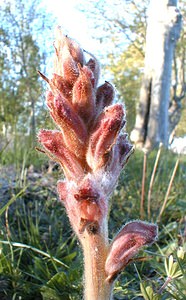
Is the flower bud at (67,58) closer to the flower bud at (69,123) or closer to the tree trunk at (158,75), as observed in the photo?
the flower bud at (69,123)

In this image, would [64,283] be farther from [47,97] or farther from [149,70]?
[149,70]

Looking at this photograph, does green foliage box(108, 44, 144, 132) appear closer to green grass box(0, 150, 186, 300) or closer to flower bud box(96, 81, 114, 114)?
green grass box(0, 150, 186, 300)

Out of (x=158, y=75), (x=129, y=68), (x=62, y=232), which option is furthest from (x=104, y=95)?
(x=129, y=68)

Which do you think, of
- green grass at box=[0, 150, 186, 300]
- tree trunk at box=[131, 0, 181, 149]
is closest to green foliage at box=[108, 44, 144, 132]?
tree trunk at box=[131, 0, 181, 149]

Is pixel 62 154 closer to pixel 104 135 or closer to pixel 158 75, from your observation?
pixel 104 135

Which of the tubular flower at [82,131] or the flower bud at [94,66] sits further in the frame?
the flower bud at [94,66]

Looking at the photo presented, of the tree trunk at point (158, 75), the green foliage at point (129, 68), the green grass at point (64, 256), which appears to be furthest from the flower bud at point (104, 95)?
the green foliage at point (129, 68)
